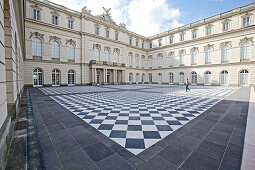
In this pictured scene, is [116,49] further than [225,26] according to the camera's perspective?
Yes

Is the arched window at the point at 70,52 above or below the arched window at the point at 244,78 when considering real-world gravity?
above

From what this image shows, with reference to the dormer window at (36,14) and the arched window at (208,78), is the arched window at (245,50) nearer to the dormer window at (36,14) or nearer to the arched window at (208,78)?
the arched window at (208,78)

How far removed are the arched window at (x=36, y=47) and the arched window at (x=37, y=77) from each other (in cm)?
237

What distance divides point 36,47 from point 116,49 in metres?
14.8

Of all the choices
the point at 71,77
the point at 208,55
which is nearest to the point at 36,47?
the point at 71,77

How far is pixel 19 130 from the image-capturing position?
8.91 ft

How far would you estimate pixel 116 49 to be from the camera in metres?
26.8

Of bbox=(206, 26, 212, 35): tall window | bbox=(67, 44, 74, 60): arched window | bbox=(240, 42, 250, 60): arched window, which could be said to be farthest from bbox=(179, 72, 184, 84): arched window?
bbox=(67, 44, 74, 60): arched window

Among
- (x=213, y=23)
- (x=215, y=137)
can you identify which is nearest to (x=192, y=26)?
(x=213, y=23)

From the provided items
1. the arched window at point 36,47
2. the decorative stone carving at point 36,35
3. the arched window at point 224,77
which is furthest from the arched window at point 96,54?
the arched window at point 224,77

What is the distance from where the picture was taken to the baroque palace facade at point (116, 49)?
1778 cm

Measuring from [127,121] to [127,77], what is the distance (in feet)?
84.4

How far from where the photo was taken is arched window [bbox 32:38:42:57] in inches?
675

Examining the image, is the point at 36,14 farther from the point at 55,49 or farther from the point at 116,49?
the point at 116,49
